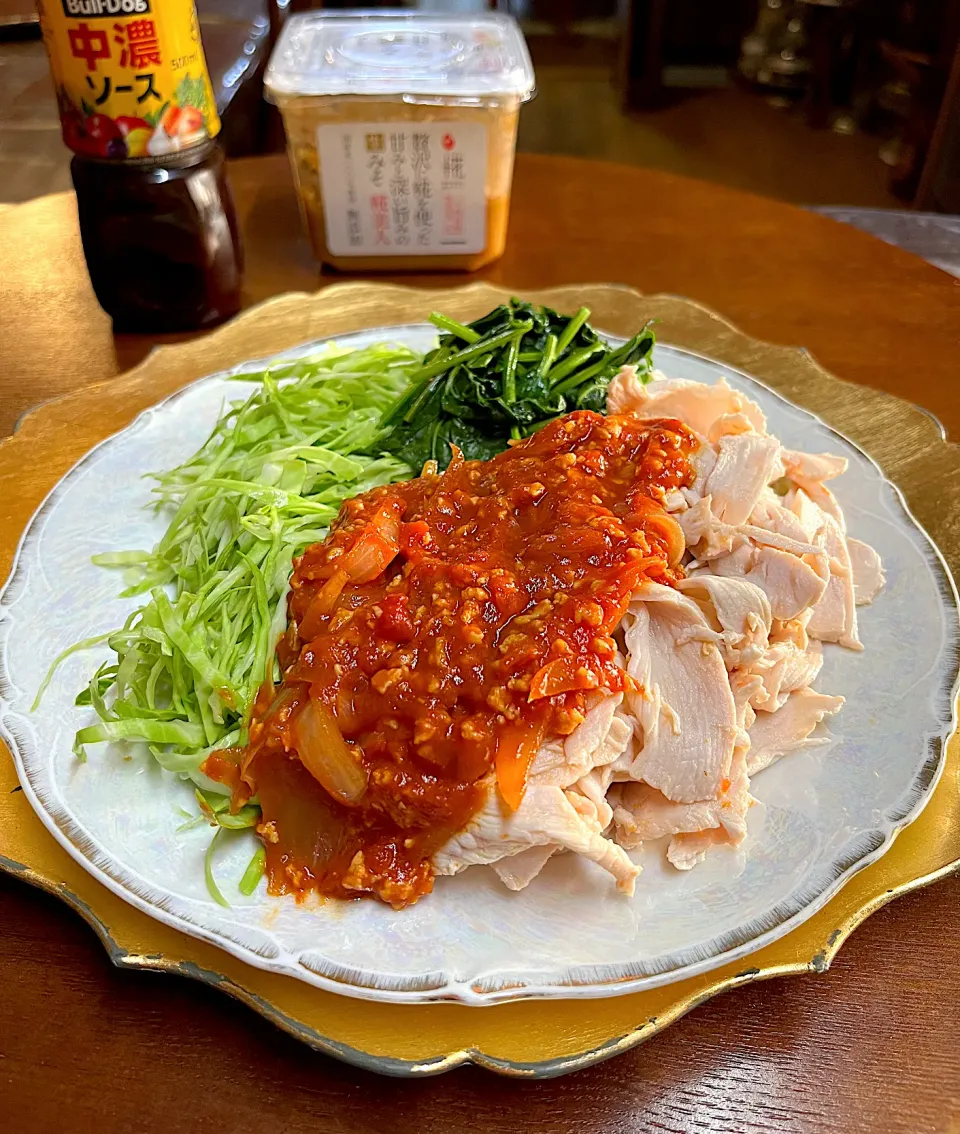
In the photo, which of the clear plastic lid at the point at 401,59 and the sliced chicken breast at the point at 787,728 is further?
the clear plastic lid at the point at 401,59

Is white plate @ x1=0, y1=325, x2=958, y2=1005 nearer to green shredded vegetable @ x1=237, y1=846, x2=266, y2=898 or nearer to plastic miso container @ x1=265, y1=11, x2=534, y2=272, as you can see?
green shredded vegetable @ x1=237, y1=846, x2=266, y2=898

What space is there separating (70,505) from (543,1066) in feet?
5.77

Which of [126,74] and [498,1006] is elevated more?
[126,74]

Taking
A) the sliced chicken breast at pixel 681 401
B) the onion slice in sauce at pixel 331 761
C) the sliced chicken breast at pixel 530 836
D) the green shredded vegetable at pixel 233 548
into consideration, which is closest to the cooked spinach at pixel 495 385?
the green shredded vegetable at pixel 233 548

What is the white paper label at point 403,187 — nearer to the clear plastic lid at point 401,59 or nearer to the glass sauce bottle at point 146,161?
the clear plastic lid at point 401,59

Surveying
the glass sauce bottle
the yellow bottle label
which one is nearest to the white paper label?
the glass sauce bottle

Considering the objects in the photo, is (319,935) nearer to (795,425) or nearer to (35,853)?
(35,853)

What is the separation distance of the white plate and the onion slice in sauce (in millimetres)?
190

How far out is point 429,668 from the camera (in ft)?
5.19

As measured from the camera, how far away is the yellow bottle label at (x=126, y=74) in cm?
236

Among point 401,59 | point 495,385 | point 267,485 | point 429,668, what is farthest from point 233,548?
point 401,59

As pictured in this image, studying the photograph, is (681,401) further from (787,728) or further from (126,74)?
(126,74)

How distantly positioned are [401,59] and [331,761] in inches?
104

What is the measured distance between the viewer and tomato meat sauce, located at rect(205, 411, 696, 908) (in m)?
1.51
